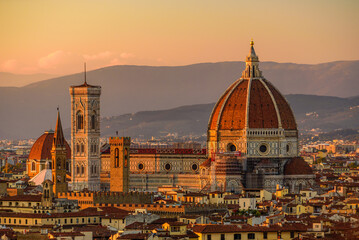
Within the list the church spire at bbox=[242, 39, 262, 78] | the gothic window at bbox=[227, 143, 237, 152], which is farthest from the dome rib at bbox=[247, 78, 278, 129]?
the church spire at bbox=[242, 39, 262, 78]

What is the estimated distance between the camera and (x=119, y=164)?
118m

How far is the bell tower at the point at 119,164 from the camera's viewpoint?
116812 mm

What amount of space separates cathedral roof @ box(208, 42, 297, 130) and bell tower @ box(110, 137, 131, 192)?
12.2 metres

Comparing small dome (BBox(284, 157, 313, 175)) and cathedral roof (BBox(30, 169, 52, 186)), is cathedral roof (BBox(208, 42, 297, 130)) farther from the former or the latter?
cathedral roof (BBox(30, 169, 52, 186))

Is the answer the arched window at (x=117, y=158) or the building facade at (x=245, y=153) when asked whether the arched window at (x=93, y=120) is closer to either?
the building facade at (x=245, y=153)

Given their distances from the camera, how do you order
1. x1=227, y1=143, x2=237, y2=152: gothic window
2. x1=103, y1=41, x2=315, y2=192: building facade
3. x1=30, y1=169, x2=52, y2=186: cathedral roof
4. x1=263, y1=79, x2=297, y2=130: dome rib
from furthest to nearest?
x1=227, y1=143, x2=237, y2=152: gothic window, x1=263, y1=79, x2=297, y2=130: dome rib, x1=30, y1=169, x2=52, y2=186: cathedral roof, x1=103, y1=41, x2=315, y2=192: building facade

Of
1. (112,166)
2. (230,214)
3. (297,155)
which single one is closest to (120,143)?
(112,166)

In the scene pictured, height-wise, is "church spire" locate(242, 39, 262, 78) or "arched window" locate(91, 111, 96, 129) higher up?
"church spire" locate(242, 39, 262, 78)

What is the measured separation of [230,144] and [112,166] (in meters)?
14.8

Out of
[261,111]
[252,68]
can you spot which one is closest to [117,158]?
[261,111]

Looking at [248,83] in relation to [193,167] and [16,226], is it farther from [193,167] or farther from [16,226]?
[16,226]

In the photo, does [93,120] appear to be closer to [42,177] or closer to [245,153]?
[42,177]

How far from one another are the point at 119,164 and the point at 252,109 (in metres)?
15.8

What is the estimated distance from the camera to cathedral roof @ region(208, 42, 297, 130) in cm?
12719
